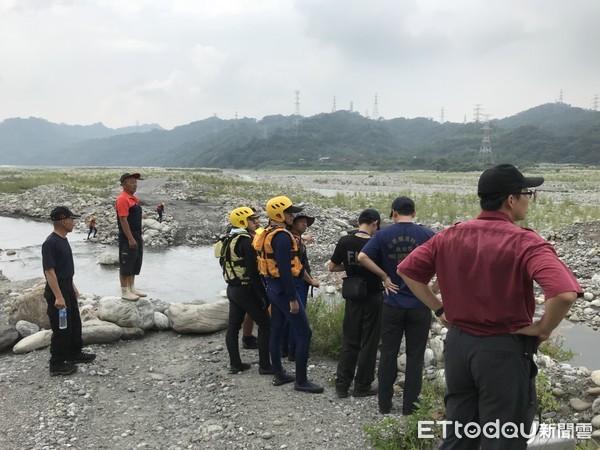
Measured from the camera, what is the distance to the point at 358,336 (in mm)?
5004

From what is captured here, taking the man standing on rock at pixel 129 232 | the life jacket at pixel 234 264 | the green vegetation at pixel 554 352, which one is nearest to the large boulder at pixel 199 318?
the man standing on rock at pixel 129 232

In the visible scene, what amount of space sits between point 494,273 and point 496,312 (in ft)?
0.73

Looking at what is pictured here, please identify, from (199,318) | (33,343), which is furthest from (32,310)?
(199,318)

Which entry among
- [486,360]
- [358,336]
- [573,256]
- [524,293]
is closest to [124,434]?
[358,336]

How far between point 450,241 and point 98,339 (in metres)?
5.54

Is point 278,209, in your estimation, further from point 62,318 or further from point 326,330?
point 62,318

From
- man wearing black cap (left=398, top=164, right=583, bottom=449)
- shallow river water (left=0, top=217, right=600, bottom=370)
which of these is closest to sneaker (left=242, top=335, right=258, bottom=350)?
man wearing black cap (left=398, top=164, right=583, bottom=449)

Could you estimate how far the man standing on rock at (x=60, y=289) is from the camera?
5.37m

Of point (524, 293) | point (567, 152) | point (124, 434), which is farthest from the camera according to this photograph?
point (567, 152)

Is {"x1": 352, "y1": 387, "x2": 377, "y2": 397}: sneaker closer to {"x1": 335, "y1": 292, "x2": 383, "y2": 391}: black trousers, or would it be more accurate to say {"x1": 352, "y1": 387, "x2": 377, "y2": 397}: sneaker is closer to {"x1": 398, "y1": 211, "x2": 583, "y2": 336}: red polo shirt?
{"x1": 335, "y1": 292, "x2": 383, "y2": 391}: black trousers

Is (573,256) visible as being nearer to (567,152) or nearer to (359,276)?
(359,276)

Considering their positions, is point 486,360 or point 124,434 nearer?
point 486,360

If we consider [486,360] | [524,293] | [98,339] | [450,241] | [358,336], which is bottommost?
[98,339]

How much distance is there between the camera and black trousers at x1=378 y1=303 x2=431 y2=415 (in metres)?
4.47
